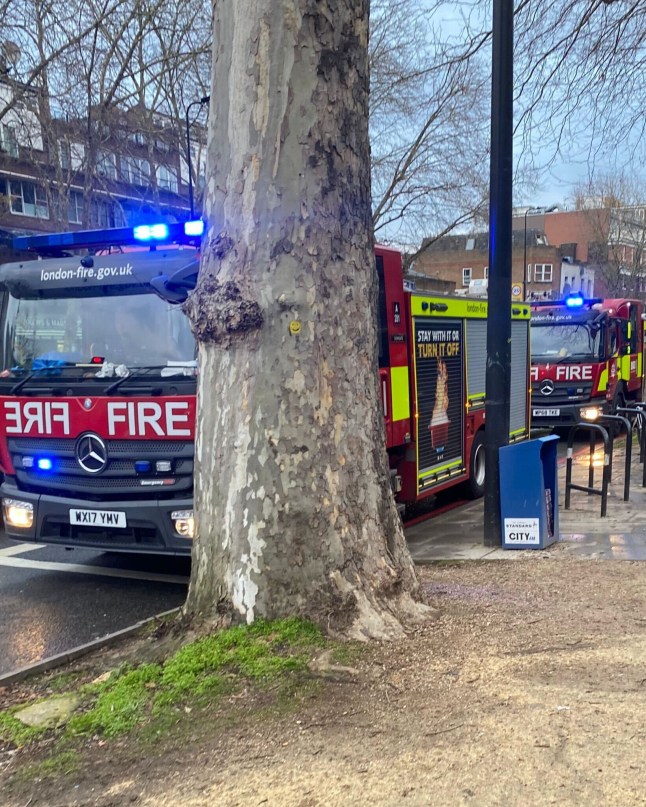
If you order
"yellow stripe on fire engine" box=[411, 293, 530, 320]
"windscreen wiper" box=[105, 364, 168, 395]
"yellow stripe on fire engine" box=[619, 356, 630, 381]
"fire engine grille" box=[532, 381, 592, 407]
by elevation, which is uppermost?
"yellow stripe on fire engine" box=[411, 293, 530, 320]

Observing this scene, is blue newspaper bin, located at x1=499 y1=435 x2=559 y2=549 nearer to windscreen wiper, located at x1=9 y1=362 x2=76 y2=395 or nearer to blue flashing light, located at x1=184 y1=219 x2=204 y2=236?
blue flashing light, located at x1=184 y1=219 x2=204 y2=236

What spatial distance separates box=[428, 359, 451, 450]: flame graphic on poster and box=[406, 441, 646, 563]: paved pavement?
940mm

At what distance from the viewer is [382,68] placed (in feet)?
58.2

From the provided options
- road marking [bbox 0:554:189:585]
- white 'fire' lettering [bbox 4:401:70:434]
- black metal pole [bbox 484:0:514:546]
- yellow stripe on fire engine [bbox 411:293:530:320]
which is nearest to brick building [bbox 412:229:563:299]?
yellow stripe on fire engine [bbox 411:293:530:320]

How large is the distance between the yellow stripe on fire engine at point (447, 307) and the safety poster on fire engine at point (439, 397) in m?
0.09

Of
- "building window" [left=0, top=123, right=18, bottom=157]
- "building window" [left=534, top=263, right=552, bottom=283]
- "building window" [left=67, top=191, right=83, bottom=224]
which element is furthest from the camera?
"building window" [left=534, top=263, right=552, bottom=283]

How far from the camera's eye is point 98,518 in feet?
19.1

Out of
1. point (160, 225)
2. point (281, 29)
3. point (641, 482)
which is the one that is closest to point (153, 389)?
point (160, 225)

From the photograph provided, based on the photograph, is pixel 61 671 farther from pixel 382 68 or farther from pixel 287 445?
pixel 382 68

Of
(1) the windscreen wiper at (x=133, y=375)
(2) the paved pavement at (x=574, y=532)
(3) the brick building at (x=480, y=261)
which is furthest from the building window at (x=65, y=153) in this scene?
(3) the brick building at (x=480, y=261)

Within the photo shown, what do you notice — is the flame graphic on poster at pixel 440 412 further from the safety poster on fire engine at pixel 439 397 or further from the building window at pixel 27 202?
the building window at pixel 27 202

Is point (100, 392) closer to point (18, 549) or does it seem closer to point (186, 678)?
point (186, 678)

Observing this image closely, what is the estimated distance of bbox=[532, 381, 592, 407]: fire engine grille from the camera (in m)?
15.4

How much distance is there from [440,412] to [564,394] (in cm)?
785
